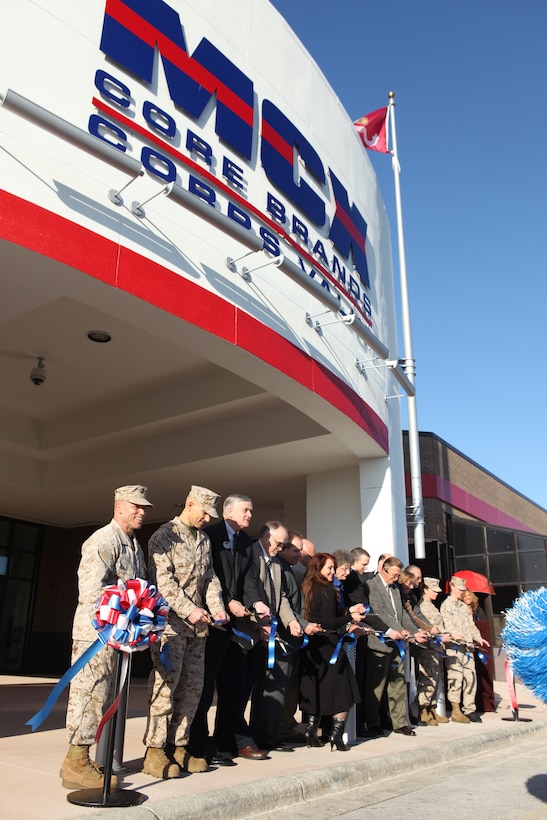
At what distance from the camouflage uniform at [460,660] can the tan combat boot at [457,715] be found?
6 cm

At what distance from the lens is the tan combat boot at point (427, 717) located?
848cm

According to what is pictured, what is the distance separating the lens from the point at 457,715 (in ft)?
29.4

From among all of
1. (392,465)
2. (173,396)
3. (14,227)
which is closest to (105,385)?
(173,396)

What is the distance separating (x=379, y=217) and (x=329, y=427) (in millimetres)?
4876

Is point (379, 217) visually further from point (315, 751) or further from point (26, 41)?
point (315, 751)

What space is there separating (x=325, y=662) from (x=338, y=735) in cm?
60

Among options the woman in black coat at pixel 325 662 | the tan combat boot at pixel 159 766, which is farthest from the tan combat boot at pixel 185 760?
the woman in black coat at pixel 325 662

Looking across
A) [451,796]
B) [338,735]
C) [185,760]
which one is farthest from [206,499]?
[451,796]

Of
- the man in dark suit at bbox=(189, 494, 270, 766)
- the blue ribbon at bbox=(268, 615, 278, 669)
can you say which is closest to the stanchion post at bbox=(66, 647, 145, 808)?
the man in dark suit at bbox=(189, 494, 270, 766)

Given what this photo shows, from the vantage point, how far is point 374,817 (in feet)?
14.2

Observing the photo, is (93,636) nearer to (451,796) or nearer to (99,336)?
(451,796)

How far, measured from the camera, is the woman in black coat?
609cm

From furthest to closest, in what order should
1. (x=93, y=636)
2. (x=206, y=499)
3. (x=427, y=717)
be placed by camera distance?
(x=427, y=717) < (x=206, y=499) < (x=93, y=636)

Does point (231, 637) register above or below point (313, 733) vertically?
above
